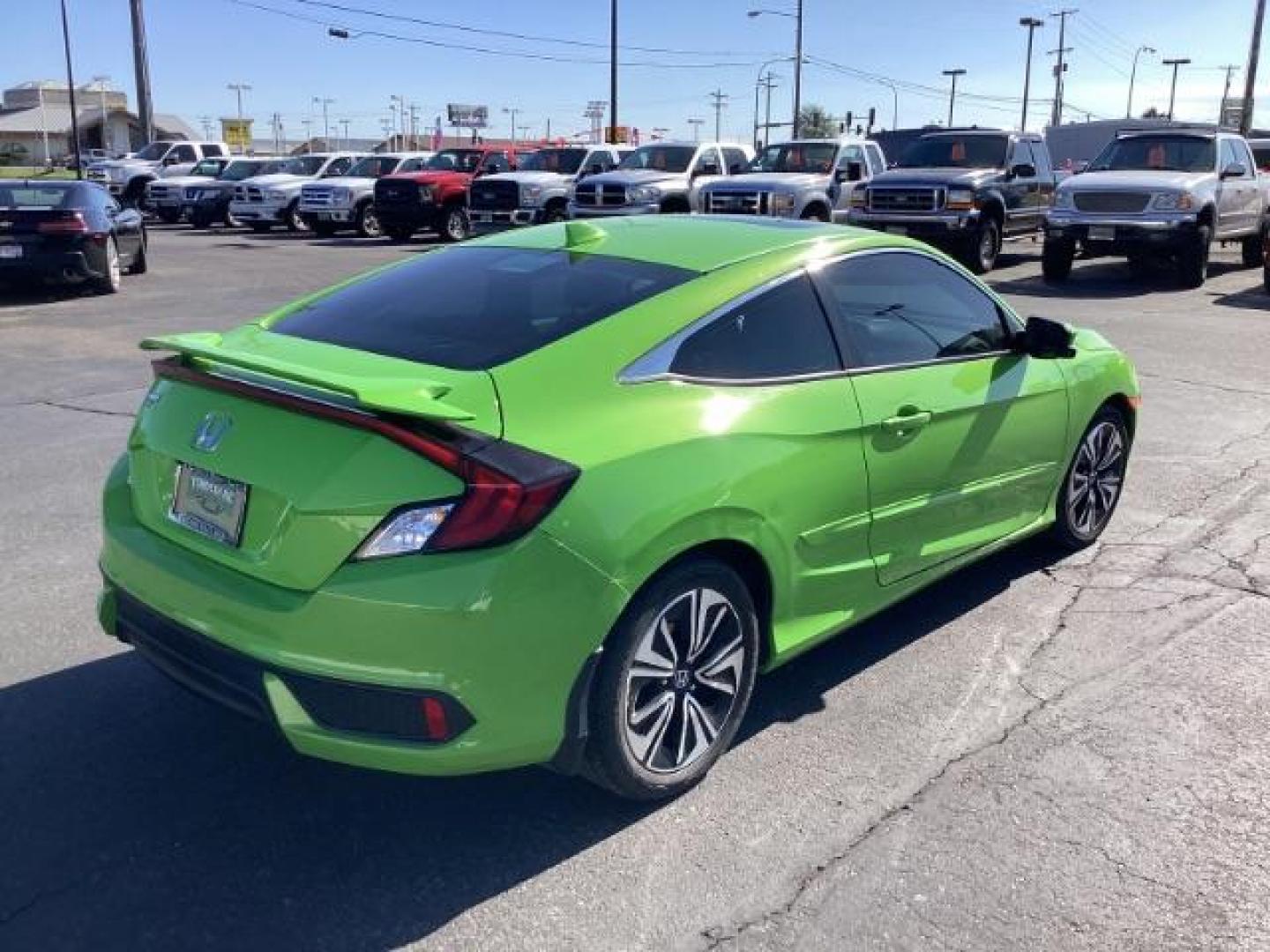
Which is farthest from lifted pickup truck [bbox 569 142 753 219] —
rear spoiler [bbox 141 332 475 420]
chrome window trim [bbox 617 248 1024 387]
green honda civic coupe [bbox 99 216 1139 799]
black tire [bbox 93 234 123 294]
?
rear spoiler [bbox 141 332 475 420]

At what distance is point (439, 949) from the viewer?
279 cm

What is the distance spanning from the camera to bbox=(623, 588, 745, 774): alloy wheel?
3.27m

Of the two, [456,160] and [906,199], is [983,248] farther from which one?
[456,160]

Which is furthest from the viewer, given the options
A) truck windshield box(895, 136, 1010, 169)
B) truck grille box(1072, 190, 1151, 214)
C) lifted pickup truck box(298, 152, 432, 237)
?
lifted pickup truck box(298, 152, 432, 237)

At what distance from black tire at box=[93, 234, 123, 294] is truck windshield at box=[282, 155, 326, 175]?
50.2ft

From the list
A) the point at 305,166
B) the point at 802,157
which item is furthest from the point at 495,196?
the point at 305,166

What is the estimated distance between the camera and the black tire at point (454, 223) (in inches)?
1000

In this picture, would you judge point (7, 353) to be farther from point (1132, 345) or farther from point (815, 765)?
point (1132, 345)

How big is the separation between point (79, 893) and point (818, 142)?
19.1 m

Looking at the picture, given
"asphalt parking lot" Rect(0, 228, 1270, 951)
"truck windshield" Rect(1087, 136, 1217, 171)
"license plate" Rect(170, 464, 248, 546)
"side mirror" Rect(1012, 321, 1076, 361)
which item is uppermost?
"truck windshield" Rect(1087, 136, 1217, 171)

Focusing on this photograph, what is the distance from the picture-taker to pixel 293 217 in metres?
28.3

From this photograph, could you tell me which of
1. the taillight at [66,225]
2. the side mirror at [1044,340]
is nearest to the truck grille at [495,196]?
the taillight at [66,225]

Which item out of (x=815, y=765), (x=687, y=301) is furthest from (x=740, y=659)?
(x=687, y=301)

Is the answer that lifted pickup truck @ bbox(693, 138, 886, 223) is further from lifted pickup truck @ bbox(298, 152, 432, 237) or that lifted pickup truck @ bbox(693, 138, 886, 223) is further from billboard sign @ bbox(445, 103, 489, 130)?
billboard sign @ bbox(445, 103, 489, 130)
